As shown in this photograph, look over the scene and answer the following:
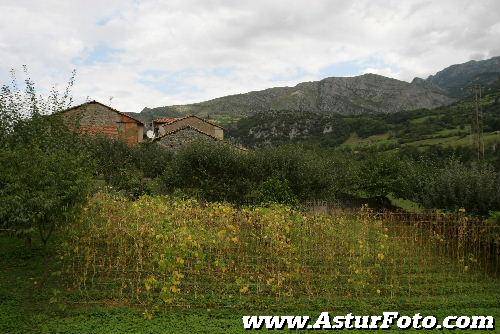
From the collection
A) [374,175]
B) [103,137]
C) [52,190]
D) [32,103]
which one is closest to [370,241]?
[52,190]

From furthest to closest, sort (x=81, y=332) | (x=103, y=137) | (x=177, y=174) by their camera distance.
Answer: (x=103, y=137) → (x=177, y=174) → (x=81, y=332)

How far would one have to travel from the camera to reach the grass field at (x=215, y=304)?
9.15 meters

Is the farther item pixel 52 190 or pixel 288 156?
pixel 288 156

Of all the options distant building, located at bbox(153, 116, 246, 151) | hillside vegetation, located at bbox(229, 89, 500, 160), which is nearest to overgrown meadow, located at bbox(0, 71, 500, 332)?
distant building, located at bbox(153, 116, 246, 151)

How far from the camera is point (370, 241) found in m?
13.9

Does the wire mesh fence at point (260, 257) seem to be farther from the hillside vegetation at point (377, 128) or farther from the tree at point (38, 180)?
the hillside vegetation at point (377, 128)

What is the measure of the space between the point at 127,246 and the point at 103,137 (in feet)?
73.0

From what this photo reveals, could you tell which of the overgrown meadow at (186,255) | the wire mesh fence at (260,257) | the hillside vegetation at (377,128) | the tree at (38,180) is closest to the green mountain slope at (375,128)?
the hillside vegetation at (377,128)

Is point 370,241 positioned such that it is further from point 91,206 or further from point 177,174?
point 177,174

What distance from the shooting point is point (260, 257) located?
1211 centimetres

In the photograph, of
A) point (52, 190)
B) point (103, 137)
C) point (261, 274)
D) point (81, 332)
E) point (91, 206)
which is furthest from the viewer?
point (103, 137)

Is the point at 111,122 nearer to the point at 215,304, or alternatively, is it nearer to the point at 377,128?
the point at 215,304

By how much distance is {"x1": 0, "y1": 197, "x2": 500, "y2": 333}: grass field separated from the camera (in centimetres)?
915

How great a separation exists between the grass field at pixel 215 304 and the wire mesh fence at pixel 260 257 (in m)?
0.06
